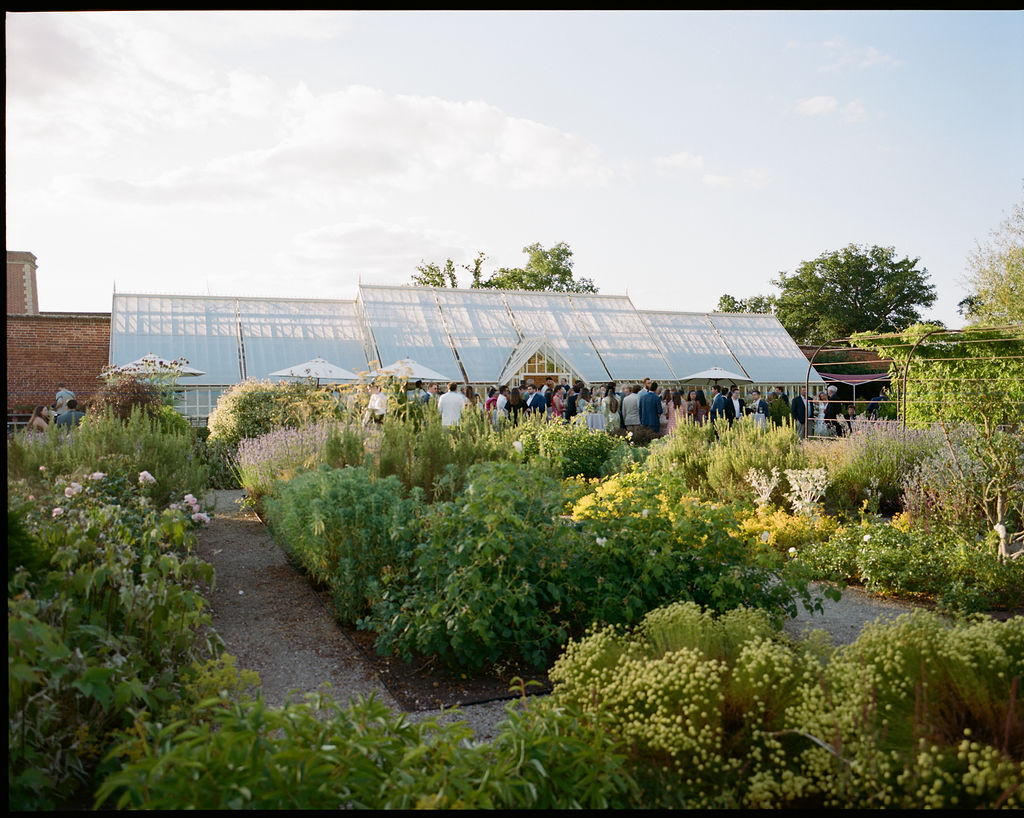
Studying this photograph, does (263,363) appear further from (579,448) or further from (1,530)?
(1,530)

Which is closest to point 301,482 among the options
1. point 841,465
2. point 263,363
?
point 841,465

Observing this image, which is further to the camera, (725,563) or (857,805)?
(725,563)

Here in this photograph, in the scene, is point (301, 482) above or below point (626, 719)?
above

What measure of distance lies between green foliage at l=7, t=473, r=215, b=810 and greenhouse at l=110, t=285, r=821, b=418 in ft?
52.5

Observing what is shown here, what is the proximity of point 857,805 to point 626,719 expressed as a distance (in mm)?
717

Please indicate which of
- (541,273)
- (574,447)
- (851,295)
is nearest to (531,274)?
(541,273)

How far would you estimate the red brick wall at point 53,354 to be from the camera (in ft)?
58.9

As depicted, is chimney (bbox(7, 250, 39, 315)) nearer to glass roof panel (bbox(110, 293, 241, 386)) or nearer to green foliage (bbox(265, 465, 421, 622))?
glass roof panel (bbox(110, 293, 241, 386))

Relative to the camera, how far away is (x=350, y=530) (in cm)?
448

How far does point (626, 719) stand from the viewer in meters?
2.42

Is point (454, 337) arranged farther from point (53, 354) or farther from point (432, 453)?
point (432, 453)

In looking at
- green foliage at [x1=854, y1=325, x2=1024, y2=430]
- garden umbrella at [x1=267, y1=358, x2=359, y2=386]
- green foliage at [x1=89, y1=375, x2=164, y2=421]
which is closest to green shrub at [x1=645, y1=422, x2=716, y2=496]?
green foliage at [x1=854, y1=325, x2=1024, y2=430]

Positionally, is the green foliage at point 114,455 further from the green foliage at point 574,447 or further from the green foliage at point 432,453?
the green foliage at point 574,447

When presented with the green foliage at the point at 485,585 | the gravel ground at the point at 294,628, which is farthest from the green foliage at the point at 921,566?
the green foliage at the point at 485,585
